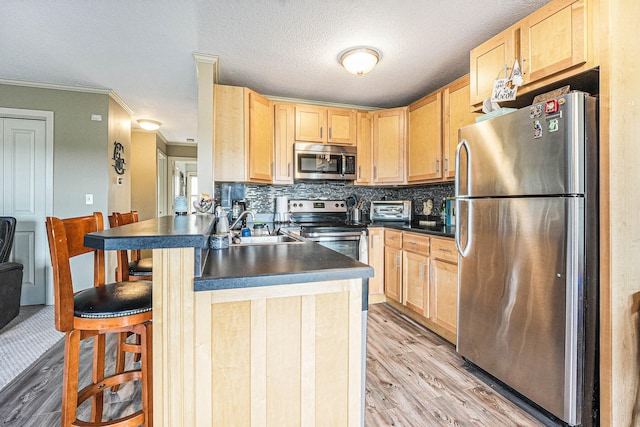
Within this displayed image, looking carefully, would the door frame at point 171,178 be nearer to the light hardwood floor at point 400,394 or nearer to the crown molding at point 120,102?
the crown molding at point 120,102

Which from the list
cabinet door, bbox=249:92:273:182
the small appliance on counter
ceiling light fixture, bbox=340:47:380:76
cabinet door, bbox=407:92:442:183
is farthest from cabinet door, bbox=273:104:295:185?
cabinet door, bbox=407:92:442:183

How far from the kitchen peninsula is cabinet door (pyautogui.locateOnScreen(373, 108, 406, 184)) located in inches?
103

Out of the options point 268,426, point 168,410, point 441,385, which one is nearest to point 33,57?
point 168,410

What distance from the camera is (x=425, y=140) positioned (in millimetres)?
3242

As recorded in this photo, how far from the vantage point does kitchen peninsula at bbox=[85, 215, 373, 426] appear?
3.36ft

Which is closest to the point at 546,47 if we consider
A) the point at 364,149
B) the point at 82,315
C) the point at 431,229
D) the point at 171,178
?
the point at 431,229

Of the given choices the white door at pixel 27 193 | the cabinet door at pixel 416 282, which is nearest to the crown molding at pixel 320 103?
the cabinet door at pixel 416 282

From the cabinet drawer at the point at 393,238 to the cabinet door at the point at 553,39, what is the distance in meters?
1.70

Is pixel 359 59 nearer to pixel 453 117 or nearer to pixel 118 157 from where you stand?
pixel 453 117

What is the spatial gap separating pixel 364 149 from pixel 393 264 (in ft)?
4.63

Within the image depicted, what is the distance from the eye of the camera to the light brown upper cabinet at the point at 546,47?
5.24 ft

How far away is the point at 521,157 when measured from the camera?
1.70 m

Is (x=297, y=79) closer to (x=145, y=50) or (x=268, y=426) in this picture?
(x=145, y=50)

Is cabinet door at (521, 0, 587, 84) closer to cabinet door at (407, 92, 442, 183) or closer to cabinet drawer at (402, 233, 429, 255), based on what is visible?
cabinet door at (407, 92, 442, 183)
